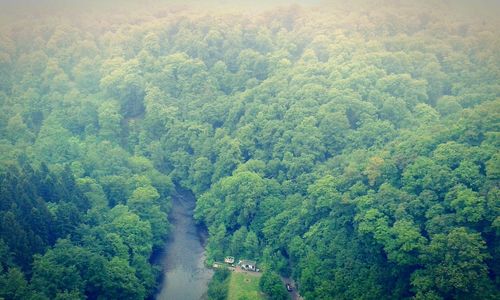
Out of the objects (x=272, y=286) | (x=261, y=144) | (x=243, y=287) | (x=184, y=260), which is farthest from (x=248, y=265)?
(x=261, y=144)

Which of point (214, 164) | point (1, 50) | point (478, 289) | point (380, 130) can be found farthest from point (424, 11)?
point (1, 50)

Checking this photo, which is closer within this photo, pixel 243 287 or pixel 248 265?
pixel 243 287

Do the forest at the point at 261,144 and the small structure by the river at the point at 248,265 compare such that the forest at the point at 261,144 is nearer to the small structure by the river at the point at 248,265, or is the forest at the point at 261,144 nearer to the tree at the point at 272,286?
the tree at the point at 272,286

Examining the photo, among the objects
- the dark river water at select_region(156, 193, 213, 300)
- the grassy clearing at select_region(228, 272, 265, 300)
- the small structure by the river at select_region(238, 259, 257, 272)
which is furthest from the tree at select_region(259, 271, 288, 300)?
the dark river water at select_region(156, 193, 213, 300)

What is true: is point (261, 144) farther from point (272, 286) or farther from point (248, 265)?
point (272, 286)

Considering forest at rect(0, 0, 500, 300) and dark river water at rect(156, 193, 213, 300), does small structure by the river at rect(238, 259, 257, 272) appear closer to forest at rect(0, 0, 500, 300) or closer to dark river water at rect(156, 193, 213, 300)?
forest at rect(0, 0, 500, 300)
